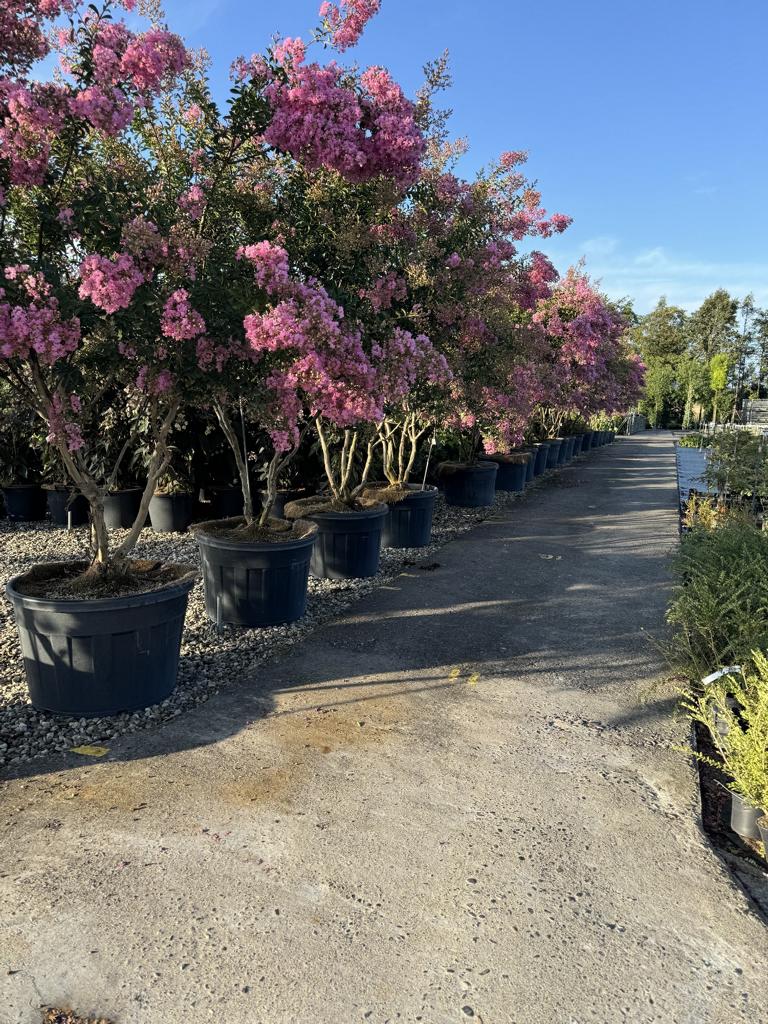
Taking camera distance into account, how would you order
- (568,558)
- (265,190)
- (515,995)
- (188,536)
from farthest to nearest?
1. (188,536)
2. (568,558)
3. (265,190)
4. (515,995)

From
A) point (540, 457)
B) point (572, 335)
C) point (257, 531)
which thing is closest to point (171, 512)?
point (257, 531)

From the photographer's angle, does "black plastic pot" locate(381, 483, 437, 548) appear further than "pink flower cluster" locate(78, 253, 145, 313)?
Yes

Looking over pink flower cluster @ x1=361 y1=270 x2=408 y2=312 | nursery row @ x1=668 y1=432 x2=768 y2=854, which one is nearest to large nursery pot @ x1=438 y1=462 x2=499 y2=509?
nursery row @ x1=668 y1=432 x2=768 y2=854

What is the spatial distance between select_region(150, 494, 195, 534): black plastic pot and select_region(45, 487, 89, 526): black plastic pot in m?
0.81

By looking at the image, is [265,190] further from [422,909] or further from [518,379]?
[518,379]

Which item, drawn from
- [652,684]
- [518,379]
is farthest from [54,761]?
[518,379]

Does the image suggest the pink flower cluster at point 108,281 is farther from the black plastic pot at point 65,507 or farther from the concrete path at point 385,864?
the black plastic pot at point 65,507

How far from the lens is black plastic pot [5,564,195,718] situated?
2949mm

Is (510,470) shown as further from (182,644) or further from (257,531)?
(182,644)

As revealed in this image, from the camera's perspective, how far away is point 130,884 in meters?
2.01

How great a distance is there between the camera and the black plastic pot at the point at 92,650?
2.95m

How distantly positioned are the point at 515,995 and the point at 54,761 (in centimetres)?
190

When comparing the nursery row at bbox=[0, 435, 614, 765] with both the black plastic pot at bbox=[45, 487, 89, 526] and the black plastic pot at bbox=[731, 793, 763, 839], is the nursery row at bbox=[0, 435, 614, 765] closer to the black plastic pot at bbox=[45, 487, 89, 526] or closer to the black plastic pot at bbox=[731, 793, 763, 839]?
the black plastic pot at bbox=[45, 487, 89, 526]

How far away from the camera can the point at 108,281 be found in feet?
8.57
